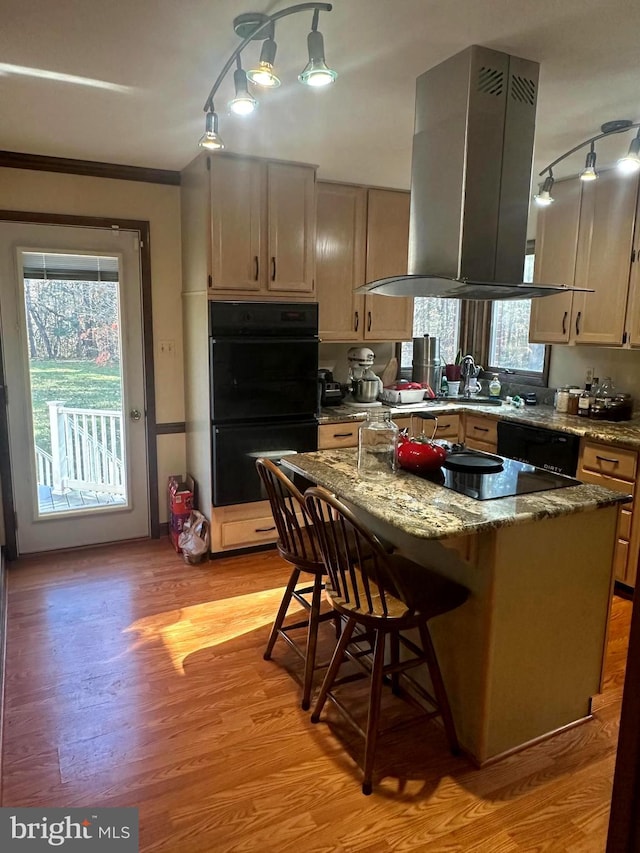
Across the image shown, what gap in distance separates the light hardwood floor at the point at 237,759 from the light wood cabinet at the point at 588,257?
6.21ft

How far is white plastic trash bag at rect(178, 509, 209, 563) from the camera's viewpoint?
3727mm

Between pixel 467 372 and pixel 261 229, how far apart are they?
2331 mm

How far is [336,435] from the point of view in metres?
3.98

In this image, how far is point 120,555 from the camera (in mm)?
3887

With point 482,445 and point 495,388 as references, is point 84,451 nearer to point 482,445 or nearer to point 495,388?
point 482,445

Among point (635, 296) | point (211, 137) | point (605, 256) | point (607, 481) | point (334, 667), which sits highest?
point (211, 137)

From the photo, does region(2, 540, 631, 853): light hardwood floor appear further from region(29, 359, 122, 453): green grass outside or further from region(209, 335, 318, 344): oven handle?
region(209, 335, 318, 344): oven handle

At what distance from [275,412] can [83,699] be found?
75.9 inches

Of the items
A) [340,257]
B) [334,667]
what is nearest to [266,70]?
[334,667]

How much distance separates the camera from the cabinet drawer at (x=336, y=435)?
12.9ft

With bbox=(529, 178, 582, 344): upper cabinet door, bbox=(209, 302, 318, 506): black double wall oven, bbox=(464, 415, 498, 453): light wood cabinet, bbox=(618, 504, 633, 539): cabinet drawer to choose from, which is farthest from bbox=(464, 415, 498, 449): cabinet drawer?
bbox=(209, 302, 318, 506): black double wall oven

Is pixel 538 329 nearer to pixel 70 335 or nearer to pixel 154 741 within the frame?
pixel 70 335

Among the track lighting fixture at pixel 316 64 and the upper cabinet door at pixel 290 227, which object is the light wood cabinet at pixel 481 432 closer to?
the upper cabinet door at pixel 290 227

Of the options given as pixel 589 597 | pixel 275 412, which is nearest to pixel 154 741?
pixel 589 597
